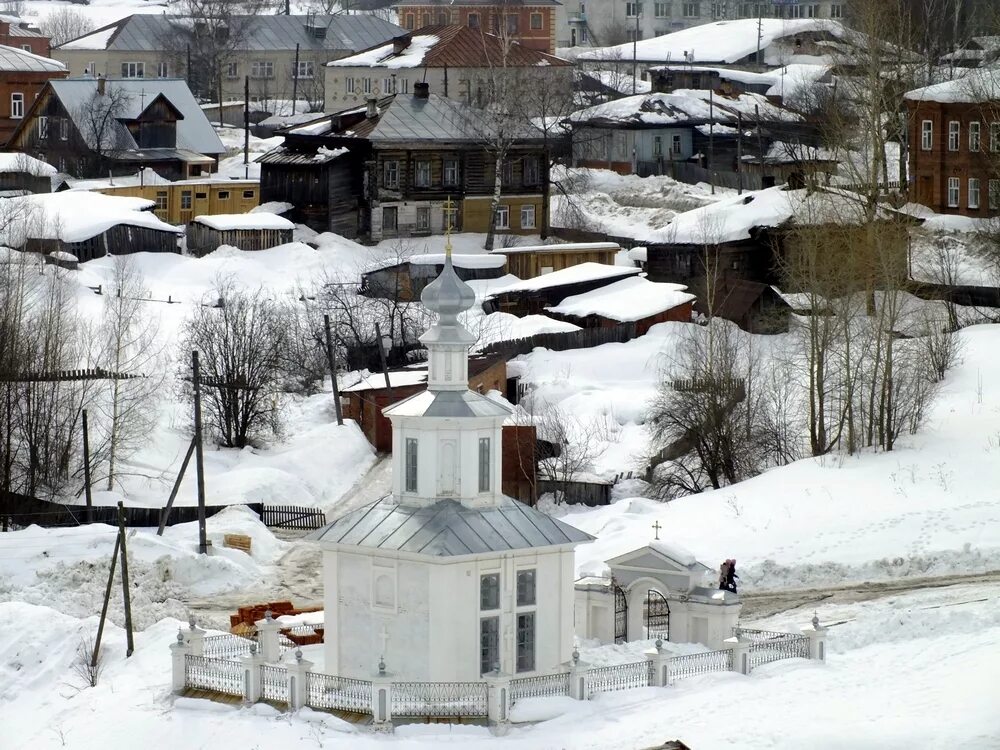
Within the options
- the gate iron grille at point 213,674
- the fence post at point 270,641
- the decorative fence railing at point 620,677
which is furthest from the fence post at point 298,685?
the decorative fence railing at point 620,677

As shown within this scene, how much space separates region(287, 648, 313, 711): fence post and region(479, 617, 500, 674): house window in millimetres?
2043

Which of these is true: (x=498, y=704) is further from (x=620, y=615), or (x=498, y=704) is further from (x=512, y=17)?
(x=512, y=17)

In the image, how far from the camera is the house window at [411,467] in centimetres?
2688

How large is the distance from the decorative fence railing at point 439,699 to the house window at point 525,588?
4.26 ft

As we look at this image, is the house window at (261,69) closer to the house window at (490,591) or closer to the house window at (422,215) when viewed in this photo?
the house window at (422,215)

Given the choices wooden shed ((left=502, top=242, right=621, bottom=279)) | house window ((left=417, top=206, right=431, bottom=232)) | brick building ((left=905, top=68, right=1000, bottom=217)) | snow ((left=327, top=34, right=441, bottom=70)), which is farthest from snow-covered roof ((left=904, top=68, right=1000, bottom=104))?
snow ((left=327, top=34, right=441, bottom=70))

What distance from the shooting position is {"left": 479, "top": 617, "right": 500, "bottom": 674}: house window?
1034 inches

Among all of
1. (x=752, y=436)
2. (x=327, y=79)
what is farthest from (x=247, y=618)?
(x=327, y=79)

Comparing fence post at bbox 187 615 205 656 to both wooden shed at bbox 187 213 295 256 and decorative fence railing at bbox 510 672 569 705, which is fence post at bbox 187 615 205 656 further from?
wooden shed at bbox 187 213 295 256

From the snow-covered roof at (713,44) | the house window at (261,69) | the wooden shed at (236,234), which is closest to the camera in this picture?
the wooden shed at (236,234)

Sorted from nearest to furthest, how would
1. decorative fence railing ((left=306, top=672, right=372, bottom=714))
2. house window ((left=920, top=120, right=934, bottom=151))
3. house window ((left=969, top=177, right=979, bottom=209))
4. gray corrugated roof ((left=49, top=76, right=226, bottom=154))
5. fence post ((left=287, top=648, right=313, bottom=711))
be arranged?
decorative fence railing ((left=306, top=672, right=372, bottom=714)), fence post ((left=287, top=648, right=313, bottom=711)), house window ((left=969, top=177, right=979, bottom=209)), house window ((left=920, top=120, right=934, bottom=151)), gray corrugated roof ((left=49, top=76, right=226, bottom=154))

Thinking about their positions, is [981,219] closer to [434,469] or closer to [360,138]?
[360,138]

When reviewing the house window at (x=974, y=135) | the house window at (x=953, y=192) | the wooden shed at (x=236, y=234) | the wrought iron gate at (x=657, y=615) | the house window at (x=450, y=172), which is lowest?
the wrought iron gate at (x=657, y=615)

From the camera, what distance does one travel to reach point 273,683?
2664 centimetres
